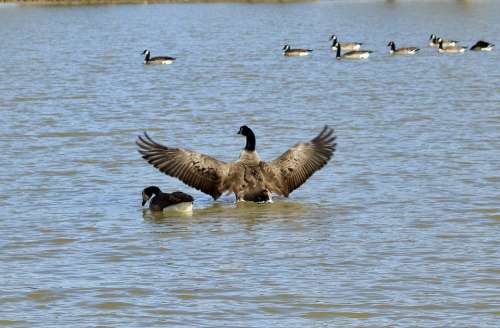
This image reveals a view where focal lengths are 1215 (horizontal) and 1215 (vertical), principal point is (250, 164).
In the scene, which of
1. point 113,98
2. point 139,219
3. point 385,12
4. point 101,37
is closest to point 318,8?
point 385,12

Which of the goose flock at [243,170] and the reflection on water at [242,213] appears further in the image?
the goose flock at [243,170]

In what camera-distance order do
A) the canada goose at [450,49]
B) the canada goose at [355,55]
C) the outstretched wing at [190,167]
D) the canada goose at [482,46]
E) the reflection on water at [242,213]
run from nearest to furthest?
the reflection on water at [242,213] < the outstretched wing at [190,167] < the canada goose at [355,55] < the canada goose at [450,49] < the canada goose at [482,46]

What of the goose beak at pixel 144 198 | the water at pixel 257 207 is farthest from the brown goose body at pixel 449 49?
the goose beak at pixel 144 198

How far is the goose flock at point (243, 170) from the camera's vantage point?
16.0 metres

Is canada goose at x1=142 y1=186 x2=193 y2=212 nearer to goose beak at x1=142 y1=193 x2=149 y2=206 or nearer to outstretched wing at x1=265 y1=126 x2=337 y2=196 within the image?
goose beak at x1=142 y1=193 x2=149 y2=206

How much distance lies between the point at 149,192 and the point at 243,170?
1294mm

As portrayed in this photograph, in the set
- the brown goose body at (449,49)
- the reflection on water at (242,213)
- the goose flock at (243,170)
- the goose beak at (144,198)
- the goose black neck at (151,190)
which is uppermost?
the goose flock at (243,170)

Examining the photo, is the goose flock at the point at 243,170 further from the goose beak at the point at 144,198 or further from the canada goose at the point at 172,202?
the canada goose at the point at 172,202

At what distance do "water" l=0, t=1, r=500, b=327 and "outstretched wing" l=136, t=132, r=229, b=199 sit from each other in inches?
13.2

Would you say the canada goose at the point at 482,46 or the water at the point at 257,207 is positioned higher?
the water at the point at 257,207

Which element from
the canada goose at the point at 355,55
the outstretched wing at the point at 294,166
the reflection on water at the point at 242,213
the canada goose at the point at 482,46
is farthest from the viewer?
the canada goose at the point at 482,46

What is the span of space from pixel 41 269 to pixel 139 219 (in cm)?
300

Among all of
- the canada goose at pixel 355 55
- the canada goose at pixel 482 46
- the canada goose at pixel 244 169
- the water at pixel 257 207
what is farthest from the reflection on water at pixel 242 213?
the canada goose at pixel 482 46

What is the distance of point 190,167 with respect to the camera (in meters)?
16.1
